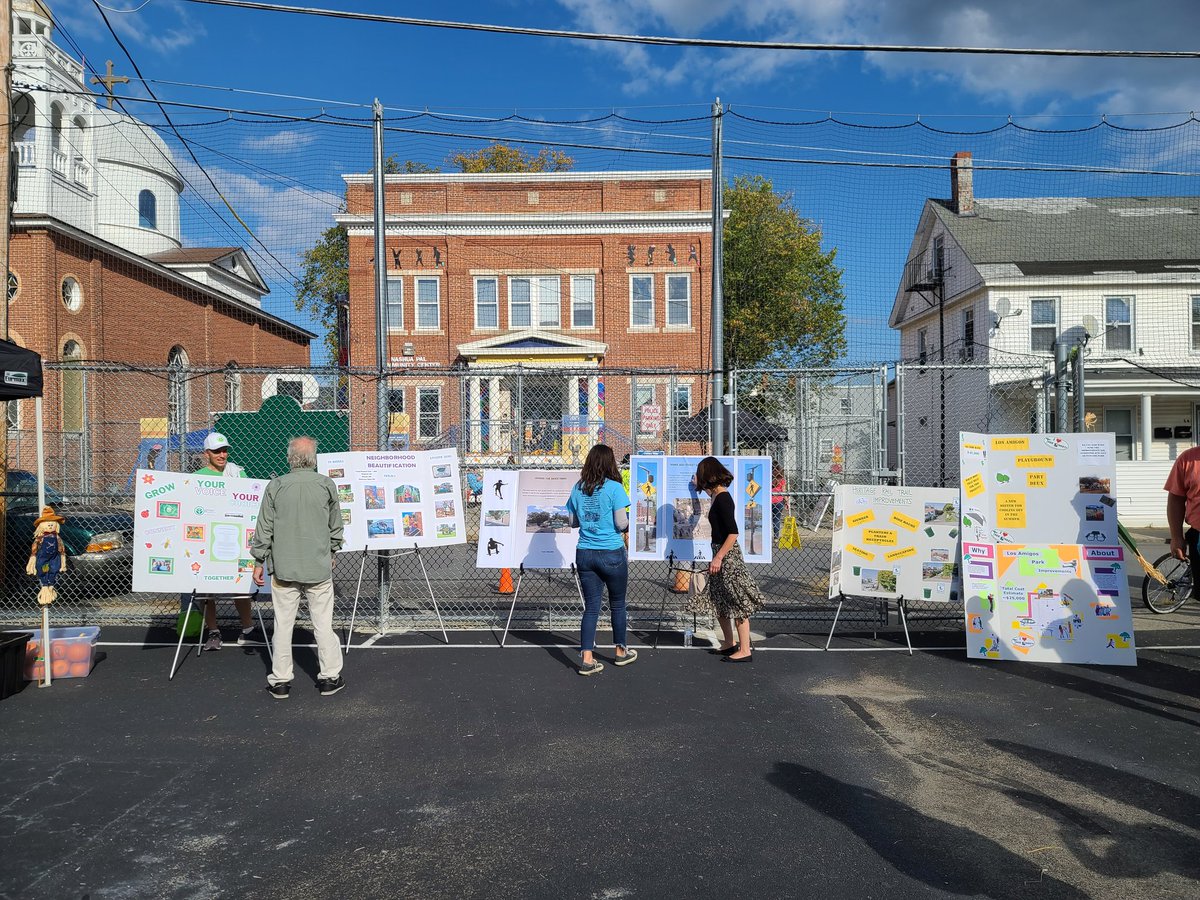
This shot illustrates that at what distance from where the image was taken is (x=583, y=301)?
1074 inches

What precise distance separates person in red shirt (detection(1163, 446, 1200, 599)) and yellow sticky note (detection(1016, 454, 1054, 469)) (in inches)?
38.1

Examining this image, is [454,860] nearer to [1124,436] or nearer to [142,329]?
[1124,436]

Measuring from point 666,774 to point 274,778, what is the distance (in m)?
2.19

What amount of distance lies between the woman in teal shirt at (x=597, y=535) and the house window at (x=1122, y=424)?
20183 mm

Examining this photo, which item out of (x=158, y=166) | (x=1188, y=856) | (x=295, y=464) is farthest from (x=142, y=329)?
(x=1188, y=856)

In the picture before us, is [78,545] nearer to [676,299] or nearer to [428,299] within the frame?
[428,299]

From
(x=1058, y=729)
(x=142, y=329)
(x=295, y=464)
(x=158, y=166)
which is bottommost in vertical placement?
(x=1058, y=729)

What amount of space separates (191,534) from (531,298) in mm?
20583

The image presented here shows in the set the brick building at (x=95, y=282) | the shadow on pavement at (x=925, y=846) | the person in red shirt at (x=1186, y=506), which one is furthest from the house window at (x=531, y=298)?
the shadow on pavement at (x=925, y=846)

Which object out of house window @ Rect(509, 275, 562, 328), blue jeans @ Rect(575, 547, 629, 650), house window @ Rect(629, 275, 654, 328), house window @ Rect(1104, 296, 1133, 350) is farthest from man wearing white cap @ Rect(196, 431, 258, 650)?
house window @ Rect(1104, 296, 1133, 350)

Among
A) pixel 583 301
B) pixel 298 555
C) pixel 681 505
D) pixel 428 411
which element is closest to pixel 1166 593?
pixel 681 505

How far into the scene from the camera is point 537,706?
6.09 meters

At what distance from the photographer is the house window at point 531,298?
89.1ft

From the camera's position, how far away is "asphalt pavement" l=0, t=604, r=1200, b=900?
3729 mm
